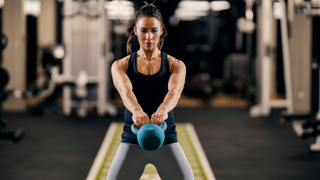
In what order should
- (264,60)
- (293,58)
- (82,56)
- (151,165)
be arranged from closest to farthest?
(151,165) < (264,60) < (82,56) < (293,58)

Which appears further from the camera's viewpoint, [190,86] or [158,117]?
[190,86]

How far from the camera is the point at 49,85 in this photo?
6.44 m

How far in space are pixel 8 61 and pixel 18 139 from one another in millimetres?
2827

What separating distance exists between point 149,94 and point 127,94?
0.38 feet

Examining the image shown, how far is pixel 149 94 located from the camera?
1.53 m

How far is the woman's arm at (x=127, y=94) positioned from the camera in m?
1.34

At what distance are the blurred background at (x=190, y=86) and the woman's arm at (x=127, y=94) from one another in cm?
160

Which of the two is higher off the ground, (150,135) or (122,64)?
(122,64)

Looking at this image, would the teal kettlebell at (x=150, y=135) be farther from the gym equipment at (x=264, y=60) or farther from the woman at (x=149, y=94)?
the gym equipment at (x=264, y=60)

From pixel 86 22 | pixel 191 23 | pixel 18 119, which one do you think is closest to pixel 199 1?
pixel 191 23

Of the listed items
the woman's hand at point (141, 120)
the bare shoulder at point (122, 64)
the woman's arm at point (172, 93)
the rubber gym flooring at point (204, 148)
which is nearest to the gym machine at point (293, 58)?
the rubber gym flooring at point (204, 148)

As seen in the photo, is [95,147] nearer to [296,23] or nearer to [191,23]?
[296,23]

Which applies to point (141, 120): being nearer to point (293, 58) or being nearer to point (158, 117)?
point (158, 117)

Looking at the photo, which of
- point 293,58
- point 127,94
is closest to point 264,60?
point 293,58
